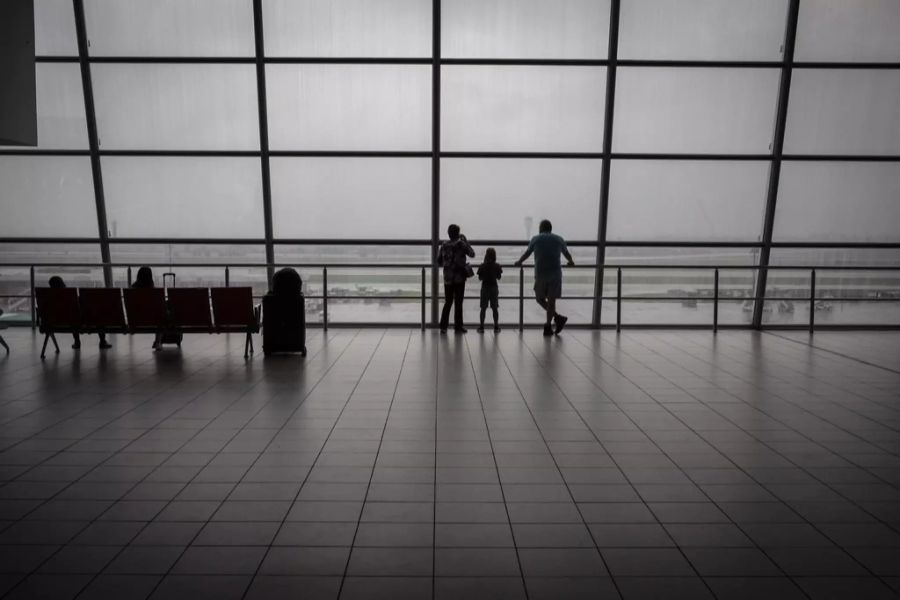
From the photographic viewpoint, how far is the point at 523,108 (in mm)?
10070

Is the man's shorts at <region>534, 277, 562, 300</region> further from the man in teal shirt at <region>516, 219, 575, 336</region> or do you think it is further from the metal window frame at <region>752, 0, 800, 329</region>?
the metal window frame at <region>752, 0, 800, 329</region>

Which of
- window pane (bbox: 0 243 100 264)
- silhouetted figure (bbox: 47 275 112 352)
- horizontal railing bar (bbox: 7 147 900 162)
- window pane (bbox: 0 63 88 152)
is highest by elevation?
window pane (bbox: 0 63 88 152)

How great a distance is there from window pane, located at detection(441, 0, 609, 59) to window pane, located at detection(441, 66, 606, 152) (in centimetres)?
25

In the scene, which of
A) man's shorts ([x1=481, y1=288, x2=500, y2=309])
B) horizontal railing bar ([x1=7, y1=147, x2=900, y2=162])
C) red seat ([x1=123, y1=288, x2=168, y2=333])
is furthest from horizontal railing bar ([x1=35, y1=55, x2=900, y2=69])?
red seat ([x1=123, y1=288, x2=168, y2=333])

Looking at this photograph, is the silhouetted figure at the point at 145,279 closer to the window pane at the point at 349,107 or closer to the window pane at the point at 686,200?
the window pane at the point at 349,107

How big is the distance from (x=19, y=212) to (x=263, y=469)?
8.46m

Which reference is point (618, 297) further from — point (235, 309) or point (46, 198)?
point (46, 198)

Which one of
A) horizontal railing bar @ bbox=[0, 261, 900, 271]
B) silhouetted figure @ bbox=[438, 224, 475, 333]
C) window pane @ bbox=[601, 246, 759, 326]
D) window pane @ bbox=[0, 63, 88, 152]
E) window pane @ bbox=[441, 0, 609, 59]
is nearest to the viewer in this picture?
silhouetted figure @ bbox=[438, 224, 475, 333]

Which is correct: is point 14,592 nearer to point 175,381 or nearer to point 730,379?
point 175,381

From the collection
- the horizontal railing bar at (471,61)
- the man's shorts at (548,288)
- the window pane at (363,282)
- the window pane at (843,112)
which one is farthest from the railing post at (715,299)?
the window pane at (363,282)

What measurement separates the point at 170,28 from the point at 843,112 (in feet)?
32.1

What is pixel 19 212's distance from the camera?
10.2 m

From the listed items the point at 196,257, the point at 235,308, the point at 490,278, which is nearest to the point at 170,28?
the point at 196,257

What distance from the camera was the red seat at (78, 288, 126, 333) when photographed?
26.1 feet
